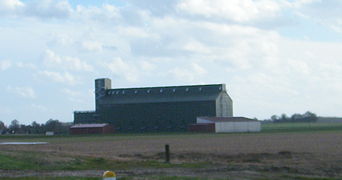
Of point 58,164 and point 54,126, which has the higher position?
point 54,126

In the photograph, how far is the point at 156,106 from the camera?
127 meters

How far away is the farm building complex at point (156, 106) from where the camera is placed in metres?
124

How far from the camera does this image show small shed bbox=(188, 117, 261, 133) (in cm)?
11331

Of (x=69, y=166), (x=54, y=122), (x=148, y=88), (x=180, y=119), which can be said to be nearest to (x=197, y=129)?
(x=180, y=119)

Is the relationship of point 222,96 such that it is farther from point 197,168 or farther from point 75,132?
point 197,168

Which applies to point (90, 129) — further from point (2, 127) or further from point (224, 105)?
point (2, 127)

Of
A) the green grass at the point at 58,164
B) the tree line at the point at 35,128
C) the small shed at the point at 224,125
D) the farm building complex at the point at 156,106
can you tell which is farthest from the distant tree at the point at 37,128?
the green grass at the point at 58,164

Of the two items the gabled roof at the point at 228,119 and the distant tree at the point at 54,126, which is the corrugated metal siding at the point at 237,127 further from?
the distant tree at the point at 54,126

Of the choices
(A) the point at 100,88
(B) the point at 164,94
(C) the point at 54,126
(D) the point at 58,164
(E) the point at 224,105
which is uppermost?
(A) the point at 100,88

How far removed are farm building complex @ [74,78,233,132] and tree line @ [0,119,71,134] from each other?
51.2 ft

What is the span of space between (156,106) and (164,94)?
333 centimetres

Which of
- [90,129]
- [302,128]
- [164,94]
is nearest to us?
[90,129]

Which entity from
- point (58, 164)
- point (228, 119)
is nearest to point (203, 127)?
point (228, 119)

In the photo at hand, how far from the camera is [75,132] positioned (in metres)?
123
